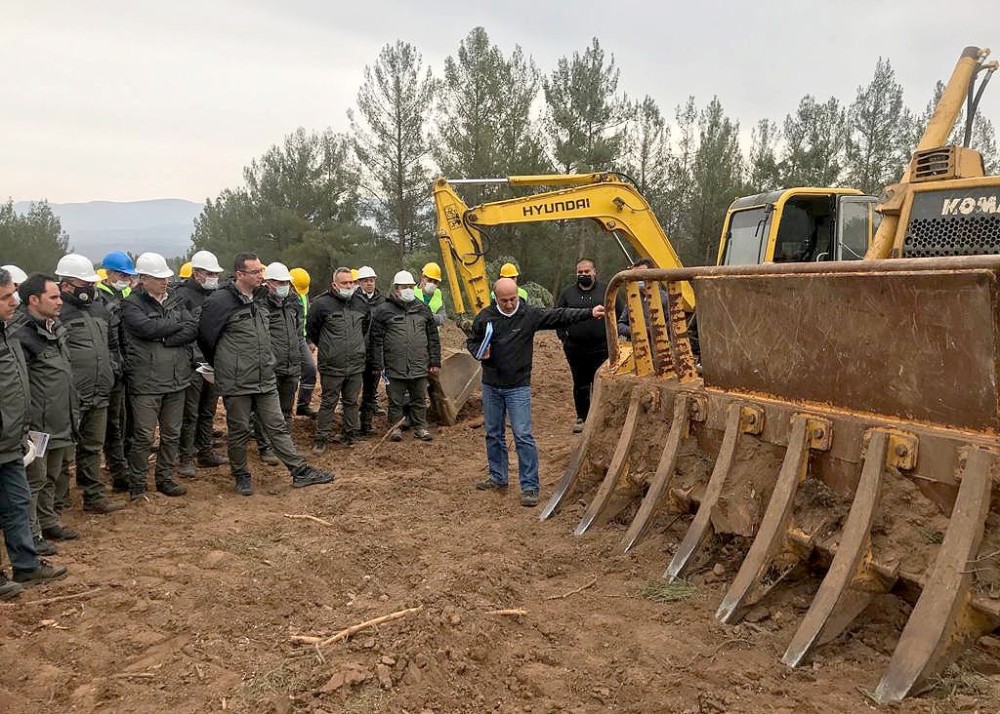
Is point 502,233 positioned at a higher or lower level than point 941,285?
higher

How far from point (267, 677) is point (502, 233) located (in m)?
22.7

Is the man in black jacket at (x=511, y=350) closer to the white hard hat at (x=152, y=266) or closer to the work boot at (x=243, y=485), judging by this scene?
the work boot at (x=243, y=485)

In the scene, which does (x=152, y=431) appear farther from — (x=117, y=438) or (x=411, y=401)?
(x=411, y=401)

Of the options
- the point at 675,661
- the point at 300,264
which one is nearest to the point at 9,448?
the point at 675,661

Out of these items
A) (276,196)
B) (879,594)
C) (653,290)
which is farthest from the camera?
(276,196)

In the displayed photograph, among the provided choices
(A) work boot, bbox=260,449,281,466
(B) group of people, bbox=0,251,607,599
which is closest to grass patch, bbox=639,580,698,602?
(B) group of people, bbox=0,251,607,599

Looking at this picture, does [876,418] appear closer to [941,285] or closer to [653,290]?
[941,285]

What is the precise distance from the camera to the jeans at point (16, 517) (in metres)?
4.31

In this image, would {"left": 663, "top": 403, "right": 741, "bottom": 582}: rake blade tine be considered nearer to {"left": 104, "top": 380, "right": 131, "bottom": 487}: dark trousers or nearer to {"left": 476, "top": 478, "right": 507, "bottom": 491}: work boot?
{"left": 476, "top": 478, "right": 507, "bottom": 491}: work boot

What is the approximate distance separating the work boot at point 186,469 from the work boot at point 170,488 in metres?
0.48

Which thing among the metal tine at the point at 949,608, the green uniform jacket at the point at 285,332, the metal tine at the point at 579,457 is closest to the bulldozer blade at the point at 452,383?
the green uniform jacket at the point at 285,332

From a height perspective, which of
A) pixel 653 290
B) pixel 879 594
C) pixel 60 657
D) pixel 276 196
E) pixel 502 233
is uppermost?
pixel 276 196

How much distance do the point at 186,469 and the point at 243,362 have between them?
1.42m

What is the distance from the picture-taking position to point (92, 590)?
425 cm
